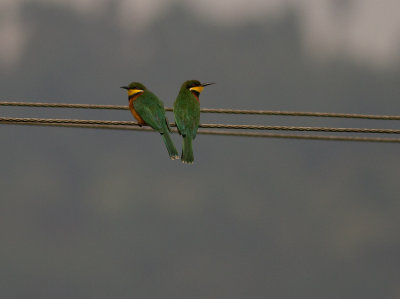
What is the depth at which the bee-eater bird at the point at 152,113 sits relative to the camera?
35.5 feet

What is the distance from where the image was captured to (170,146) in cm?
1077

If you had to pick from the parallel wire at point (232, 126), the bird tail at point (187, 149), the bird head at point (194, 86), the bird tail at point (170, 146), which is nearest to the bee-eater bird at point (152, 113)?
the bird tail at point (170, 146)

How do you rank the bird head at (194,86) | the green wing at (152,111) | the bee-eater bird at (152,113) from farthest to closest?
the bird head at (194,86), the green wing at (152,111), the bee-eater bird at (152,113)

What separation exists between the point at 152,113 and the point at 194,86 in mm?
1363

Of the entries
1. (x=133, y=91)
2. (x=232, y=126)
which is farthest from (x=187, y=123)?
(x=232, y=126)

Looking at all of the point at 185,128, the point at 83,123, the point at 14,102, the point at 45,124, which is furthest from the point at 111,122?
the point at 185,128

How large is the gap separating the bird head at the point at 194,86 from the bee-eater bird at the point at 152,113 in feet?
2.30

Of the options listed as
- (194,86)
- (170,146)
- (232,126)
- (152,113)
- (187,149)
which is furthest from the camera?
(194,86)

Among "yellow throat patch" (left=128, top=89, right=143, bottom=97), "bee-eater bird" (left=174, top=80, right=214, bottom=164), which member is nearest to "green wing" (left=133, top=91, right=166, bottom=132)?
"bee-eater bird" (left=174, top=80, right=214, bottom=164)

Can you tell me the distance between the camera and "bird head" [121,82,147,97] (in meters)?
11.9

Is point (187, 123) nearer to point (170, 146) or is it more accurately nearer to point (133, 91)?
point (170, 146)

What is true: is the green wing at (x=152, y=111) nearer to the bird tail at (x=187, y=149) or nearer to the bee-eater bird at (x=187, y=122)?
the bee-eater bird at (x=187, y=122)

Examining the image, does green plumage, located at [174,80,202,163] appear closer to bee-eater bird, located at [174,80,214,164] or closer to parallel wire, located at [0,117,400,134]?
bee-eater bird, located at [174,80,214,164]

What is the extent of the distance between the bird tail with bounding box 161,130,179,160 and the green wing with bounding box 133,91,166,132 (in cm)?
12
